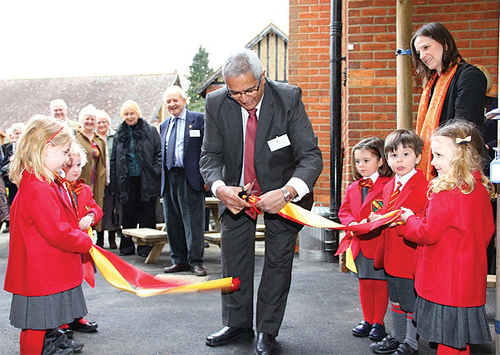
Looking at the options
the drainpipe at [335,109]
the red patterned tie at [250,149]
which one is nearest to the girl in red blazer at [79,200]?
the red patterned tie at [250,149]

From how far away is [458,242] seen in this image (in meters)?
2.58

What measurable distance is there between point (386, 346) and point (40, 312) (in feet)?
6.90

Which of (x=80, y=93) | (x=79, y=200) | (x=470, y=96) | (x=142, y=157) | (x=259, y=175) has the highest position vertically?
(x=80, y=93)

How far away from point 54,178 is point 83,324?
1.22 m

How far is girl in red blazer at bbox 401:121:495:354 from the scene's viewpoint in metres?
2.55

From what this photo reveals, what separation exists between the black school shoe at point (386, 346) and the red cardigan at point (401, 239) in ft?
1.39

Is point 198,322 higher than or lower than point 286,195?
lower

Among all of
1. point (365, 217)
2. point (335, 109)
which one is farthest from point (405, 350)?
point (335, 109)

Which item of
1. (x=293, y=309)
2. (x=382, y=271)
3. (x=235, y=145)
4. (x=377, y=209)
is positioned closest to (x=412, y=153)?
(x=377, y=209)

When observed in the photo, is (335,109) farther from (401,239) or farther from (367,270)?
(401,239)

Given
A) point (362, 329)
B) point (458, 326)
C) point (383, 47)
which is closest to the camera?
point (458, 326)

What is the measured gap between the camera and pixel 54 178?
9.91ft

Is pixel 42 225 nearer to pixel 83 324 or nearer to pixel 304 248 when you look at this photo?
pixel 83 324

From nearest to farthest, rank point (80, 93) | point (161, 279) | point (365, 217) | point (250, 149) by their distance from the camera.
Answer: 1. point (161, 279)
2. point (250, 149)
3. point (365, 217)
4. point (80, 93)
